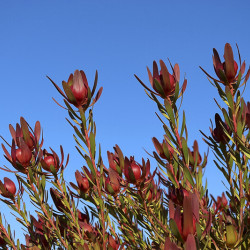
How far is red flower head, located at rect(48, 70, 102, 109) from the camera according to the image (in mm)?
1707

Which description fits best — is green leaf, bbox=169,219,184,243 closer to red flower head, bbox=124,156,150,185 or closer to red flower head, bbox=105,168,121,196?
red flower head, bbox=124,156,150,185

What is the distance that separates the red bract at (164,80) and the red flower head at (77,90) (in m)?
0.31

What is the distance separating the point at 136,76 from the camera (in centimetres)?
156

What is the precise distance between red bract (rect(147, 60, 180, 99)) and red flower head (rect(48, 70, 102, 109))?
1.03ft

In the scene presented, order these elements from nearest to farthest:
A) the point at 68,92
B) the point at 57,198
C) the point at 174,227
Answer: the point at 174,227
the point at 68,92
the point at 57,198

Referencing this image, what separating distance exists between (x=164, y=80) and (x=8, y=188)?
1354mm

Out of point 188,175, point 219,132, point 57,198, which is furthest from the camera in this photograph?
point 57,198

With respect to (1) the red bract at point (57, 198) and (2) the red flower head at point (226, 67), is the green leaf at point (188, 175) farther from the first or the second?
(1) the red bract at point (57, 198)

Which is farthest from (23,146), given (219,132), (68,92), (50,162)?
(219,132)

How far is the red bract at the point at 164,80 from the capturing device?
5.25 ft

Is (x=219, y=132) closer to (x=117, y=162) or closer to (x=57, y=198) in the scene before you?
(x=117, y=162)

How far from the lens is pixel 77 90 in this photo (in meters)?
1.72

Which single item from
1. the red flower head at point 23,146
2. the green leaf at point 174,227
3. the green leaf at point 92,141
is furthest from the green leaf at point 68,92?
the green leaf at point 174,227

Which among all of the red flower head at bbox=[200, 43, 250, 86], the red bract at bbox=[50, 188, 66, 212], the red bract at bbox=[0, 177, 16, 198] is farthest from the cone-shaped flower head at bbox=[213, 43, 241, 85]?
the red bract at bbox=[0, 177, 16, 198]
